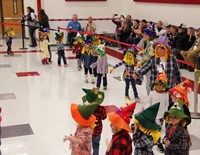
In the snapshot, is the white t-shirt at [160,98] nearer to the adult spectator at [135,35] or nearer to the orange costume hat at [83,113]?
the orange costume hat at [83,113]

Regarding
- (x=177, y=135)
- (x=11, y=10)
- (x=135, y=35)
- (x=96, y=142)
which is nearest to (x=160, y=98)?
(x=96, y=142)

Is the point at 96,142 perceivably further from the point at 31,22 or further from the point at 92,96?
the point at 31,22

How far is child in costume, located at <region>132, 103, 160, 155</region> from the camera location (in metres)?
3.31

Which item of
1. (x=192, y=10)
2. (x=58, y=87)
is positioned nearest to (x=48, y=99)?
(x=58, y=87)

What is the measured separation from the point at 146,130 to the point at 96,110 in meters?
0.91

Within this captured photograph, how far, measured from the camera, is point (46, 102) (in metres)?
7.29

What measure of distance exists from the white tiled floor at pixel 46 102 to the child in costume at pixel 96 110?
88cm

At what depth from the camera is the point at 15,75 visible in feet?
31.8

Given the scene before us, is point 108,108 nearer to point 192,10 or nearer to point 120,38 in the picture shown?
point 192,10

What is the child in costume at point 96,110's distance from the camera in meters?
4.00

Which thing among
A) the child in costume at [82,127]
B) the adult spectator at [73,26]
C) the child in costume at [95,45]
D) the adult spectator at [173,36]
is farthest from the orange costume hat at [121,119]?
the adult spectator at [73,26]

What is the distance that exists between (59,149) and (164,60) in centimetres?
209

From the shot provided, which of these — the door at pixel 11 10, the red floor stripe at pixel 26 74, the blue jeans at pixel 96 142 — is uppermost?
the door at pixel 11 10

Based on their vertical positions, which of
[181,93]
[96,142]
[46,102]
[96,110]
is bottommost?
[46,102]
